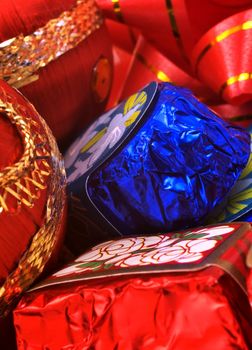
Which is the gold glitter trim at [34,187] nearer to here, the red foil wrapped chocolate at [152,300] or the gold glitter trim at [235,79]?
the red foil wrapped chocolate at [152,300]

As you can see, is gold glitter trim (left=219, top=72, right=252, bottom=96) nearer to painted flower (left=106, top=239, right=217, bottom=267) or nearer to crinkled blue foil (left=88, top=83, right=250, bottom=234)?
crinkled blue foil (left=88, top=83, right=250, bottom=234)

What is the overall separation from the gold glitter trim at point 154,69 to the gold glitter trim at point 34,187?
0.99 ft

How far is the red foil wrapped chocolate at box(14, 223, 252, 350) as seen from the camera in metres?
0.35

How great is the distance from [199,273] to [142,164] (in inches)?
5.8

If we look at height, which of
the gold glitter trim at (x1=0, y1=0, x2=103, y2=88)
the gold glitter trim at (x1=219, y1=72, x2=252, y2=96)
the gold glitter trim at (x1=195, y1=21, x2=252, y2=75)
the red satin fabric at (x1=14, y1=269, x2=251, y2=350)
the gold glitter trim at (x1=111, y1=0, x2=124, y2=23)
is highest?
the gold glitter trim at (x1=0, y1=0, x2=103, y2=88)

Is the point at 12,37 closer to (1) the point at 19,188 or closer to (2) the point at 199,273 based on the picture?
(1) the point at 19,188

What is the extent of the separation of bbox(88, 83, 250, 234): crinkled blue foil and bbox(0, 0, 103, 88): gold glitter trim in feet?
0.43

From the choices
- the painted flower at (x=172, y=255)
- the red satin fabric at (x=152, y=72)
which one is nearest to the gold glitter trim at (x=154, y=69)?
the red satin fabric at (x=152, y=72)

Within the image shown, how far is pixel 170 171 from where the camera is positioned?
1.57ft

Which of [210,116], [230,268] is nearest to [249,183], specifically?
[210,116]

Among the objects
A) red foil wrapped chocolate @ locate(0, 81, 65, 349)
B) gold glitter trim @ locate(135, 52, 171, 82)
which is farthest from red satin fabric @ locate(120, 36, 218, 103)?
red foil wrapped chocolate @ locate(0, 81, 65, 349)

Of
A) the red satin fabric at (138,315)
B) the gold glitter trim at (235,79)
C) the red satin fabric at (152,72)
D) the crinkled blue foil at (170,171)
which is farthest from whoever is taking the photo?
the red satin fabric at (152,72)

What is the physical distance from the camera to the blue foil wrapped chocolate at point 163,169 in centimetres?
48

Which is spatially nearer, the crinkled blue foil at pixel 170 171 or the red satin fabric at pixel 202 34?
the crinkled blue foil at pixel 170 171
